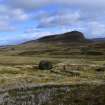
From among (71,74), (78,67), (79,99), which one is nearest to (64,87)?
(79,99)

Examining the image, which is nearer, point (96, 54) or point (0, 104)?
point (0, 104)

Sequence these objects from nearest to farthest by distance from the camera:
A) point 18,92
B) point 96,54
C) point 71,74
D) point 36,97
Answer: point 36,97
point 18,92
point 71,74
point 96,54

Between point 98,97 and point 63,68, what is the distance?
182 ft

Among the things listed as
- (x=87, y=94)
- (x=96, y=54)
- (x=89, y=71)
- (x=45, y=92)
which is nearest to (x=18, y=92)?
(x=45, y=92)

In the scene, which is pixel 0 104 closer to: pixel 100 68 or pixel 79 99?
pixel 79 99

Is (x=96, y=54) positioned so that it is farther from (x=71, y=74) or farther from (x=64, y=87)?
(x=64, y=87)

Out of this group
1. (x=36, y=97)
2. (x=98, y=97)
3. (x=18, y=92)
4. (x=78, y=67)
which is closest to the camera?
(x=98, y=97)

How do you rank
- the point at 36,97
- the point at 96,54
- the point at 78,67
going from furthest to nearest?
the point at 96,54 → the point at 78,67 → the point at 36,97

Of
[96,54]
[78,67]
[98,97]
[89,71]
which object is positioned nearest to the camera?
[98,97]

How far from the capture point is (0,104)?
126 feet

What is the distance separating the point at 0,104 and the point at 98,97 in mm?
11322

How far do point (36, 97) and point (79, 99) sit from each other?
18.3 ft

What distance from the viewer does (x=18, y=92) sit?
42.6 metres

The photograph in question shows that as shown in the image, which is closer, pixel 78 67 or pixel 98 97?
pixel 98 97
